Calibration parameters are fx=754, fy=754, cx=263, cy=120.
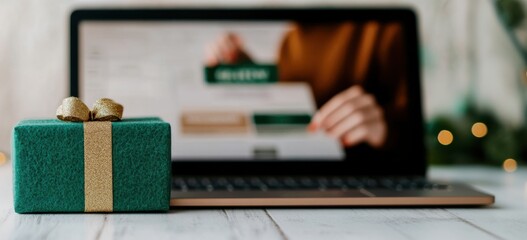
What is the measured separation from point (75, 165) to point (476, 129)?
0.88 meters

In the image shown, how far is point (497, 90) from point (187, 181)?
0.73 m

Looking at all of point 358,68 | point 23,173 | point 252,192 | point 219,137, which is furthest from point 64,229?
point 358,68

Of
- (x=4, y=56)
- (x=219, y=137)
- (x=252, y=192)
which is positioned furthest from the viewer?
(x=4, y=56)

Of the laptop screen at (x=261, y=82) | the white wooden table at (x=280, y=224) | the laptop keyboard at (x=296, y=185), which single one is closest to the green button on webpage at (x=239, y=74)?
the laptop screen at (x=261, y=82)

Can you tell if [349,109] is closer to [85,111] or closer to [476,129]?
[476,129]

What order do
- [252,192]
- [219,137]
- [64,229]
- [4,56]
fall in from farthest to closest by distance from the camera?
[4,56]
[219,137]
[252,192]
[64,229]

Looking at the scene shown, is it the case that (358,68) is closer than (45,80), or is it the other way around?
(358,68)

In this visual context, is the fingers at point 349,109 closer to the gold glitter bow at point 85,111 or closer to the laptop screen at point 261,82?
the laptop screen at point 261,82

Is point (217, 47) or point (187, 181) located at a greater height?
point (217, 47)

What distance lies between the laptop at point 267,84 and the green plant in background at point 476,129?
288mm

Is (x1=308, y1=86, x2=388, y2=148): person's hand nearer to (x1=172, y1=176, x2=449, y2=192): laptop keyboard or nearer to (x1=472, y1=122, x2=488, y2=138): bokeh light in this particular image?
(x1=172, y1=176, x2=449, y2=192): laptop keyboard

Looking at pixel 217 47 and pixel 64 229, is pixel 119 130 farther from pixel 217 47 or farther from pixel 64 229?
pixel 217 47

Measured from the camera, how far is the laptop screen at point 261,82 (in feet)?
3.53

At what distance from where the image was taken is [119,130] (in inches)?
26.8
